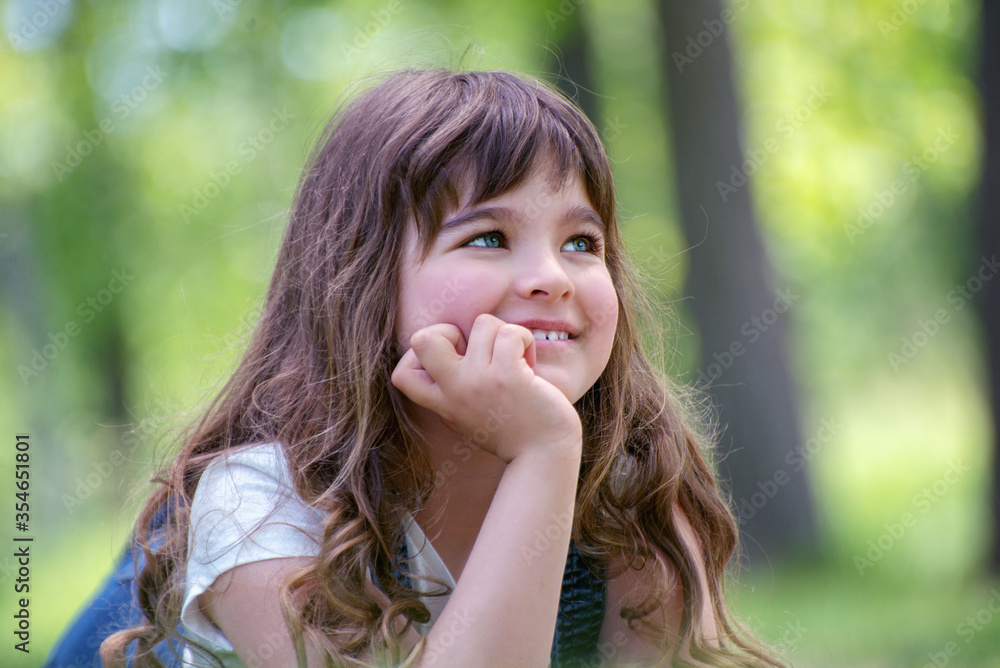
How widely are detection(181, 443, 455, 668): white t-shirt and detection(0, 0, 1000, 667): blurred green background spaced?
4129mm

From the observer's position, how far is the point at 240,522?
6.18 ft

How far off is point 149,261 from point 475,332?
10.2m

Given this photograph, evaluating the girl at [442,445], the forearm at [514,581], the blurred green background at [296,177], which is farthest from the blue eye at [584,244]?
the blurred green background at [296,177]

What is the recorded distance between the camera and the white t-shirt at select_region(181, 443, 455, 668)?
1.86 m

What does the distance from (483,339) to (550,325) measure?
0.20 m

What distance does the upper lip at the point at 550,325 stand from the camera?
6.52 ft

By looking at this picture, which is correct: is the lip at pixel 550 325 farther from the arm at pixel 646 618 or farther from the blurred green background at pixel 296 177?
the blurred green background at pixel 296 177

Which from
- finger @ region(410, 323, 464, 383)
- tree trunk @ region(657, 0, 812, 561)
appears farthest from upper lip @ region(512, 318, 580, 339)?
tree trunk @ region(657, 0, 812, 561)

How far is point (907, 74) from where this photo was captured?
8719 mm

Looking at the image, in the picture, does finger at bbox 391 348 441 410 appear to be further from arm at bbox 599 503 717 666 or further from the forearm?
arm at bbox 599 503 717 666

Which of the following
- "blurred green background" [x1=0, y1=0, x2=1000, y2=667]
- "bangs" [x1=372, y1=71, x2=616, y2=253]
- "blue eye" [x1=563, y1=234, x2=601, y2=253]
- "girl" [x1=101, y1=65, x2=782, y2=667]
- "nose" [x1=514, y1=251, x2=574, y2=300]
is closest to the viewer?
"girl" [x1=101, y1=65, x2=782, y2=667]

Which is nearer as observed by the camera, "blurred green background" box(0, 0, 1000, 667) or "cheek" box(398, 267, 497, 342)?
"cheek" box(398, 267, 497, 342)

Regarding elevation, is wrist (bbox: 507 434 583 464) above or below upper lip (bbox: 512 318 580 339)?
below

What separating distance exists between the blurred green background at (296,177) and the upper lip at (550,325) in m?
4.02
